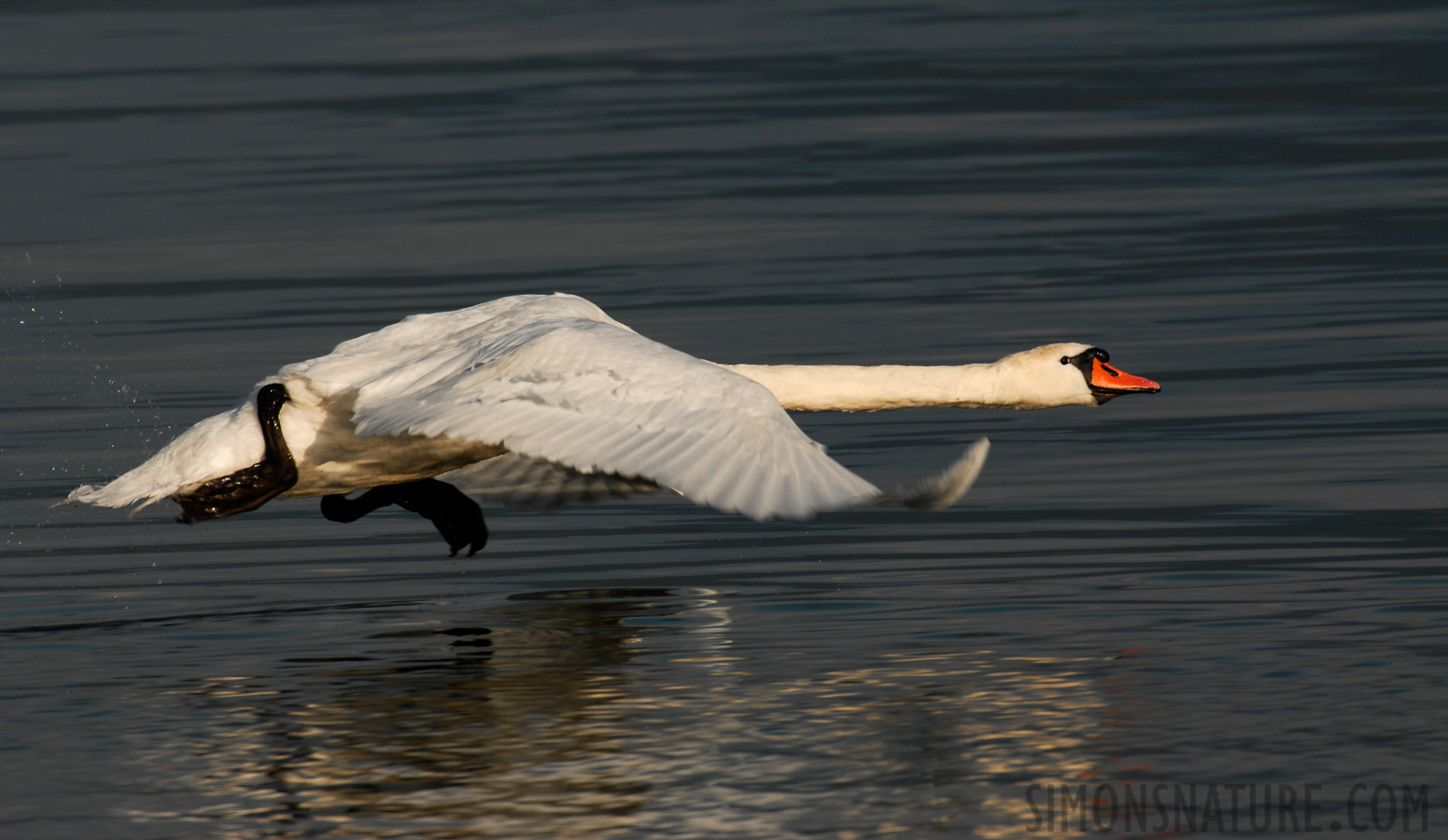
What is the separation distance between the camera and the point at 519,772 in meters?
6.70

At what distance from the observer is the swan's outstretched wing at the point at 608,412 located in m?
7.42

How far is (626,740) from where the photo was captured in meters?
7.01

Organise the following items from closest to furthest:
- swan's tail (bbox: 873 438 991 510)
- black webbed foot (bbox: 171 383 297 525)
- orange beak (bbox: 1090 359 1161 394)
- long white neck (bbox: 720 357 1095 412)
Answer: swan's tail (bbox: 873 438 991 510) < black webbed foot (bbox: 171 383 297 525) < long white neck (bbox: 720 357 1095 412) < orange beak (bbox: 1090 359 1161 394)

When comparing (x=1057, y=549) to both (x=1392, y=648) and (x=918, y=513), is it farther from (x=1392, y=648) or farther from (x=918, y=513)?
(x=1392, y=648)

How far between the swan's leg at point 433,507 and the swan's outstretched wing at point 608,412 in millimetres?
785

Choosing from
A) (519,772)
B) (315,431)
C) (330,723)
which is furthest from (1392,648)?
(315,431)

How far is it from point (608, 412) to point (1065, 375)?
115 inches

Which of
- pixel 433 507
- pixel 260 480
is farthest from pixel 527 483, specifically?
pixel 260 480

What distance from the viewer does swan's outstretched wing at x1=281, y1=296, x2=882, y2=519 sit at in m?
7.42

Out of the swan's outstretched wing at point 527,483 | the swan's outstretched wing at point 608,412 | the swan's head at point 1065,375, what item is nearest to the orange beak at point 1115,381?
the swan's head at point 1065,375

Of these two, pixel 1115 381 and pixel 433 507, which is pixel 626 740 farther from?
pixel 1115 381

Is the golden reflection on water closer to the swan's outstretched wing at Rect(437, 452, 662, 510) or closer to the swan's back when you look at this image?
the swan's back

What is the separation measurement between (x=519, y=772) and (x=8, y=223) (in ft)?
43.0

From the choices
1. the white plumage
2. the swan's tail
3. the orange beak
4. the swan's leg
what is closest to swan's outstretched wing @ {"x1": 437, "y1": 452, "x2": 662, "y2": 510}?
the white plumage
